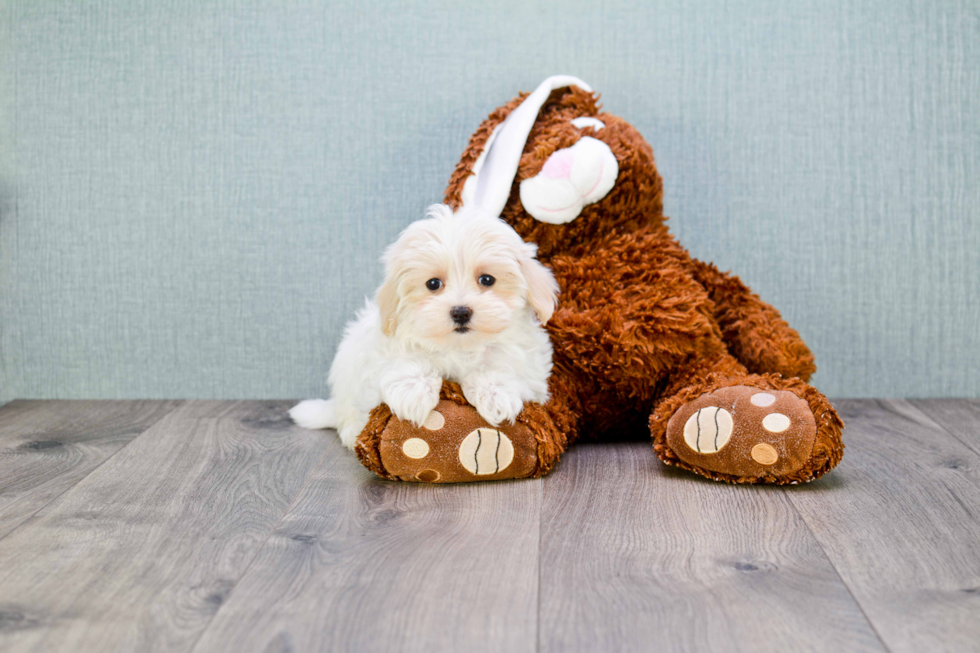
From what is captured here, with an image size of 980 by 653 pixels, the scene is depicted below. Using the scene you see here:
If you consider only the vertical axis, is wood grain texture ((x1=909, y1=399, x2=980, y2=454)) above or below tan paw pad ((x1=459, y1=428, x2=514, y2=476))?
below

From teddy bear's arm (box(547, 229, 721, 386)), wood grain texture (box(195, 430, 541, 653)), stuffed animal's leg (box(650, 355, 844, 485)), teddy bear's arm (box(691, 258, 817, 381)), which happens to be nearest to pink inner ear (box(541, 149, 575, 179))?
teddy bear's arm (box(547, 229, 721, 386))

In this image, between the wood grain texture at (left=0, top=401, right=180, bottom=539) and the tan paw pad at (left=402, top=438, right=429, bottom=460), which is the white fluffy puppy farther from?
the wood grain texture at (left=0, top=401, right=180, bottom=539)

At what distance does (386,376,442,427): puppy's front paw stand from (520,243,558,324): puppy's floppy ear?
220 mm

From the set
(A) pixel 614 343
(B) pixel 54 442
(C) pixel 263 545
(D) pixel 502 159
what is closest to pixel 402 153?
(D) pixel 502 159

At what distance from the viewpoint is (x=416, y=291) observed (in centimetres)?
130

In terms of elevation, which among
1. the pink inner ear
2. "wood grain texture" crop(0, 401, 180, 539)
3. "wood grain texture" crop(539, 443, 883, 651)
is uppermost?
the pink inner ear

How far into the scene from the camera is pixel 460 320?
1.26 meters

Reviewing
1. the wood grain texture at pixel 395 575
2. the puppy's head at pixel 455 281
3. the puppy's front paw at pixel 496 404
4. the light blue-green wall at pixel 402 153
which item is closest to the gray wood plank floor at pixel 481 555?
the wood grain texture at pixel 395 575

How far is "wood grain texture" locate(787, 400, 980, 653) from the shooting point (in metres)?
0.88

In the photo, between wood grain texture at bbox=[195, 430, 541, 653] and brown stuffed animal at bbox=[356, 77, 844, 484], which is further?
brown stuffed animal at bbox=[356, 77, 844, 484]

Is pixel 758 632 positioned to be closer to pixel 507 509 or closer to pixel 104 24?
pixel 507 509

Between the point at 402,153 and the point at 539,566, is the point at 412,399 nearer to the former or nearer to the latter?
the point at 539,566

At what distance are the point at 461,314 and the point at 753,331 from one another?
2.07 ft

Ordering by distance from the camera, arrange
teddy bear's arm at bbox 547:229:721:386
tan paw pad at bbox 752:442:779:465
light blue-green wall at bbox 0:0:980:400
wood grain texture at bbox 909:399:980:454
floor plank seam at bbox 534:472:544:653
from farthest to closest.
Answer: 1. light blue-green wall at bbox 0:0:980:400
2. wood grain texture at bbox 909:399:980:454
3. teddy bear's arm at bbox 547:229:721:386
4. tan paw pad at bbox 752:442:779:465
5. floor plank seam at bbox 534:472:544:653
